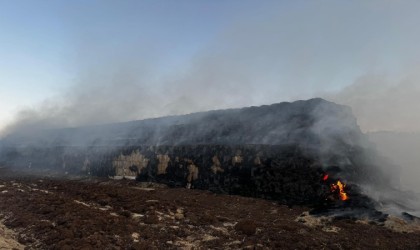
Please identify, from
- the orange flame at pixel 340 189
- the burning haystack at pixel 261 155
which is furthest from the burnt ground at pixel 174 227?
the burning haystack at pixel 261 155

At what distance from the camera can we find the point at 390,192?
32.4 m

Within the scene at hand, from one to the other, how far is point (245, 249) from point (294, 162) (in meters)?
15.0

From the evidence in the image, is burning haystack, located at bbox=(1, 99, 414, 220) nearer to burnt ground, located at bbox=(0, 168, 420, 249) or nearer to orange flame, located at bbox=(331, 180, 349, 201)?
orange flame, located at bbox=(331, 180, 349, 201)

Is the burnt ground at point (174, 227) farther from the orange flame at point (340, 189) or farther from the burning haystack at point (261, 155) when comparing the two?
the burning haystack at point (261, 155)

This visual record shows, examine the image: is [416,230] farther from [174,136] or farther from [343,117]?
[174,136]

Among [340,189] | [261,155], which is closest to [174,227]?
[340,189]

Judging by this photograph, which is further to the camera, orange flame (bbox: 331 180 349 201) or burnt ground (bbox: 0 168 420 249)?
orange flame (bbox: 331 180 349 201)

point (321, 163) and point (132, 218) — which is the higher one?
point (321, 163)

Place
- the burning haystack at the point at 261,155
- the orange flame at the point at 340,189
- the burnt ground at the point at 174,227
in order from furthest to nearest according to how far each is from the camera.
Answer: the burning haystack at the point at 261,155 < the orange flame at the point at 340,189 < the burnt ground at the point at 174,227

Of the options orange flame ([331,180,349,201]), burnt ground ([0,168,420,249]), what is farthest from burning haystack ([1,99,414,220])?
burnt ground ([0,168,420,249])

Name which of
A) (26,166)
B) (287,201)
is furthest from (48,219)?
(26,166)

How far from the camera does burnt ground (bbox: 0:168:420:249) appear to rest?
16953 millimetres

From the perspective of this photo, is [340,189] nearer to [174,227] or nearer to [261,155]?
[261,155]

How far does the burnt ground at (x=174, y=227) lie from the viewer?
55.6 ft
